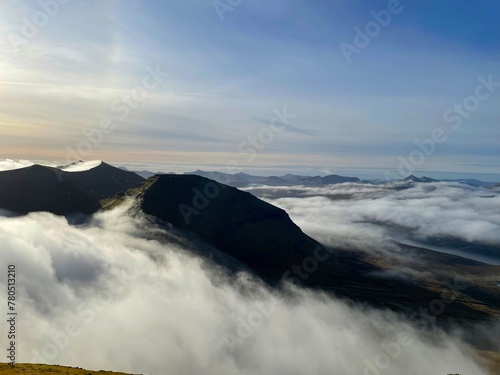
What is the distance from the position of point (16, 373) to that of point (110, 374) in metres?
25.4

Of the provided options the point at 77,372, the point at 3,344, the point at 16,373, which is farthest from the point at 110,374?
the point at 3,344

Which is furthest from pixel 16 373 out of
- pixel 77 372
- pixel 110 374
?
pixel 110 374

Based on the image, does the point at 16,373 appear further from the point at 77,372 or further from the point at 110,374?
the point at 110,374

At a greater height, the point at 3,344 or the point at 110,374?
the point at 110,374

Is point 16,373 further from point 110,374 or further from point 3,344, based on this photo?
point 3,344

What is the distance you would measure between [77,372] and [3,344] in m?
115

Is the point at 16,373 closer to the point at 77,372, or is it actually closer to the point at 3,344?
the point at 77,372

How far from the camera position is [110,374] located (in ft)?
370

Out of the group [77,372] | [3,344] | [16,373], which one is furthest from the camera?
[3,344]

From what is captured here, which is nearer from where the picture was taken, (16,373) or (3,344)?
(16,373)

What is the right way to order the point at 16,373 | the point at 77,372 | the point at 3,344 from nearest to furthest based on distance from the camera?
the point at 16,373
the point at 77,372
the point at 3,344

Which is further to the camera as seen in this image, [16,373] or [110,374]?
[110,374]

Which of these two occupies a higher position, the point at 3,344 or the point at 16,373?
the point at 16,373

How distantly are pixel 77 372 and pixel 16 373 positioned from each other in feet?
52.4
